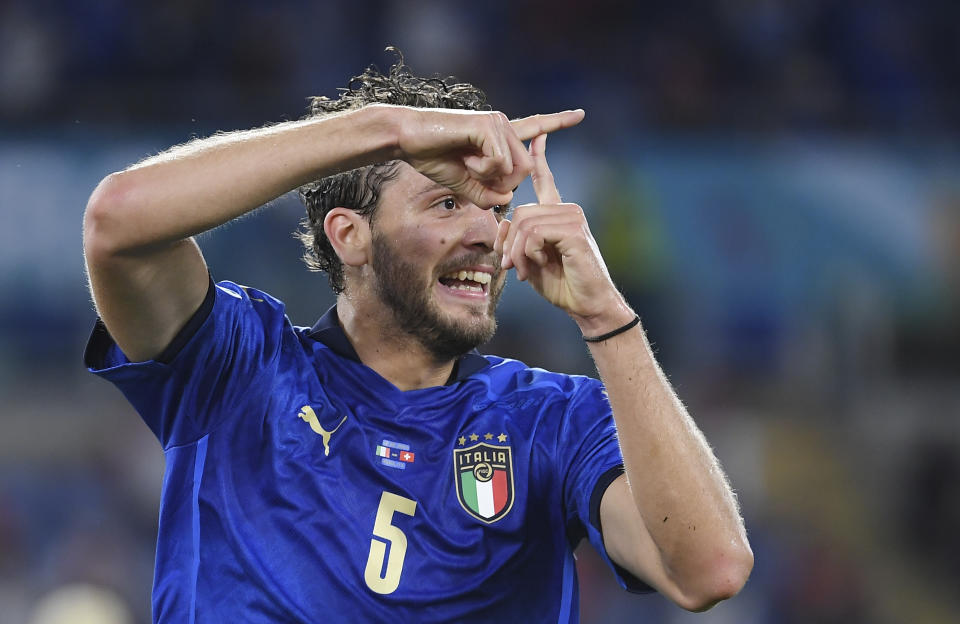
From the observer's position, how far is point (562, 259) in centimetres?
307

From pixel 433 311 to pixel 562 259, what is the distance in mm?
745

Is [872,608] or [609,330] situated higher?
[609,330]

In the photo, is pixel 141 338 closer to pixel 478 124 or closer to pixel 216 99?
pixel 478 124

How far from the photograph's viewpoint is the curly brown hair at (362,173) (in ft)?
12.8

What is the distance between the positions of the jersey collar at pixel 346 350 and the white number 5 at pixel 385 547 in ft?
1.71

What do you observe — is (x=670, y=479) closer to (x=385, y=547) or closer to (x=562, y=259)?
(x=562, y=259)

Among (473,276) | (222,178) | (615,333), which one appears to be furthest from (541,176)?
(222,178)

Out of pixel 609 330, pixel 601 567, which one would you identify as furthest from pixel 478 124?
pixel 601 567

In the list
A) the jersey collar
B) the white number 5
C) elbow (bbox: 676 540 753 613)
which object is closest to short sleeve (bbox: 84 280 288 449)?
the jersey collar

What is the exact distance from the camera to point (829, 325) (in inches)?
396

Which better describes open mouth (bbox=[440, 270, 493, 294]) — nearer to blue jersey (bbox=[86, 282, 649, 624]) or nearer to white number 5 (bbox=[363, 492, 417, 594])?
blue jersey (bbox=[86, 282, 649, 624])

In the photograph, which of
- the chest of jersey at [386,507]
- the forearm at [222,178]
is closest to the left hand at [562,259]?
the forearm at [222,178]

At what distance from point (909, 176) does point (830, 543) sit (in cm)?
319

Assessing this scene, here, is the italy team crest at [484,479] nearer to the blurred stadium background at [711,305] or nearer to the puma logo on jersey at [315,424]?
the puma logo on jersey at [315,424]
